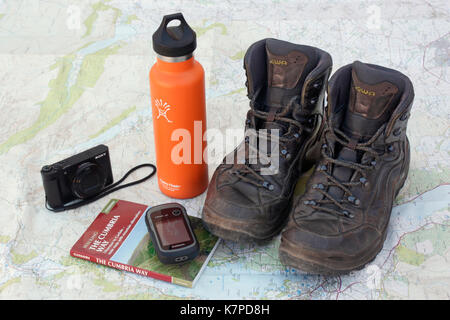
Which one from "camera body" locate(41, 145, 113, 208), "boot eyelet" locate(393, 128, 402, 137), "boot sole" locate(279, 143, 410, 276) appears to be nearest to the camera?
"boot sole" locate(279, 143, 410, 276)

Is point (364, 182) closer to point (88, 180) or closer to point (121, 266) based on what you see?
point (121, 266)

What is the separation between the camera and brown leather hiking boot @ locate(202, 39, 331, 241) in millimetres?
1433

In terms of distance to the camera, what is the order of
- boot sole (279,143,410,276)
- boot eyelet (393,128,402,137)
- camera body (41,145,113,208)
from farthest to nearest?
camera body (41,145,113,208) < boot eyelet (393,128,402,137) < boot sole (279,143,410,276)

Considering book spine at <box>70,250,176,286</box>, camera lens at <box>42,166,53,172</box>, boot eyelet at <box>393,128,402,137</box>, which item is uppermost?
boot eyelet at <box>393,128,402,137</box>

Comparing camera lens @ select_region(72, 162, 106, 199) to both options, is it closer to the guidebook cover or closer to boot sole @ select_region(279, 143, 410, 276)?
the guidebook cover

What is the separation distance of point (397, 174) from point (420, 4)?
126 cm

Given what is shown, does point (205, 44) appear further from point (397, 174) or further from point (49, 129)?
point (397, 174)

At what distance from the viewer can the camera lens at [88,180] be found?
158cm

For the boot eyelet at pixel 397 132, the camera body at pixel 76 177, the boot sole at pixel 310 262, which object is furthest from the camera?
the camera body at pixel 76 177

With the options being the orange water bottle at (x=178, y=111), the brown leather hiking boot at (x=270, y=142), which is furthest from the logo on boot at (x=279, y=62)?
the orange water bottle at (x=178, y=111)

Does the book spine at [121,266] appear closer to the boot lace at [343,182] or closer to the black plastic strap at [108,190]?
the black plastic strap at [108,190]

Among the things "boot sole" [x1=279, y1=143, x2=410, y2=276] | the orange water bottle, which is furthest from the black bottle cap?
"boot sole" [x1=279, y1=143, x2=410, y2=276]

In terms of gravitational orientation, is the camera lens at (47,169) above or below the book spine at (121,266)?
above

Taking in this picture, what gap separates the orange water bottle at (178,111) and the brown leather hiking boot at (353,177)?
14.0 inches
